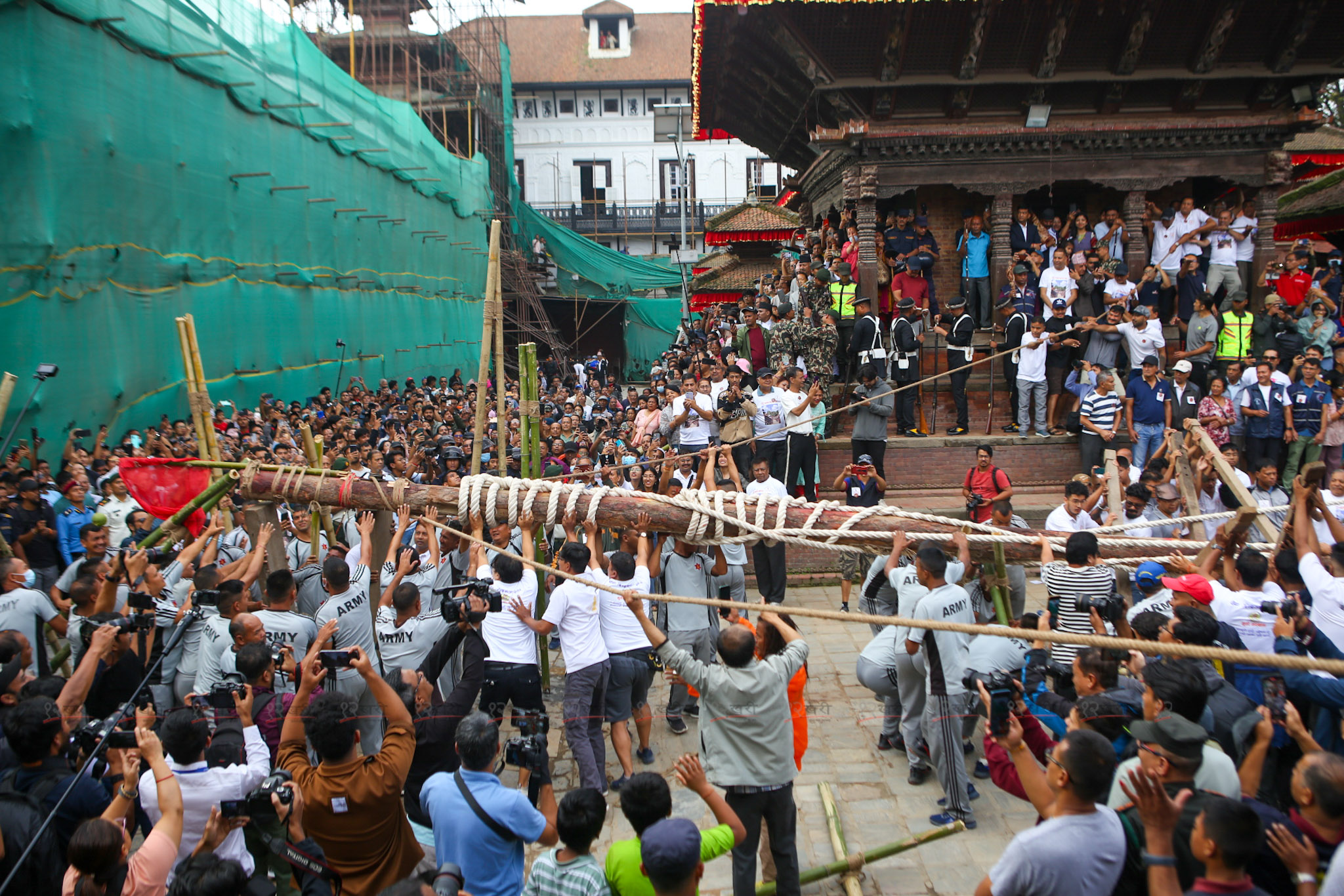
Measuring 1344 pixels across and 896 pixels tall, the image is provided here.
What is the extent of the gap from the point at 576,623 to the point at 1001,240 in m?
8.87

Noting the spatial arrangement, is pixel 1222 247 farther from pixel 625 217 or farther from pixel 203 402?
pixel 625 217

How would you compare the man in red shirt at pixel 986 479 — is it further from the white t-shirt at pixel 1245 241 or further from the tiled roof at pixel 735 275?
the tiled roof at pixel 735 275

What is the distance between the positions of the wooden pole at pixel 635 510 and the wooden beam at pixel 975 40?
7.71 metres

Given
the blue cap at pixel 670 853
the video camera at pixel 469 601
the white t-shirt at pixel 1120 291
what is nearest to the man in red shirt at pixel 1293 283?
the white t-shirt at pixel 1120 291

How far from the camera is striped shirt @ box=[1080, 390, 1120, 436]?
933cm

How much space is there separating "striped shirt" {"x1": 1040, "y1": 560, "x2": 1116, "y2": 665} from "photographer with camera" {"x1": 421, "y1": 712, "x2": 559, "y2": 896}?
3071mm

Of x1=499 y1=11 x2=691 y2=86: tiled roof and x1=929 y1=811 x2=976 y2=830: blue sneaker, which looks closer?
x1=929 y1=811 x2=976 y2=830: blue sneaker

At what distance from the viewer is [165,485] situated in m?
5.44

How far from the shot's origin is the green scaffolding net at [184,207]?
9.60m

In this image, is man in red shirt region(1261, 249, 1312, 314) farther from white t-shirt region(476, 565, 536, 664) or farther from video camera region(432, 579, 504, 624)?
video camera region(432, 579, 504, 624)

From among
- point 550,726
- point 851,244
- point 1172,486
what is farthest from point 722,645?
point 851,244

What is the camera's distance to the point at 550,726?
6.60 m

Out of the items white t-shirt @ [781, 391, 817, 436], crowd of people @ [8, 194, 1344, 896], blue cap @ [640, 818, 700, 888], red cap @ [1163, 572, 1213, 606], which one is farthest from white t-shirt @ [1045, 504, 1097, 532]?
blue cap @ [640, 818, 700, 888]

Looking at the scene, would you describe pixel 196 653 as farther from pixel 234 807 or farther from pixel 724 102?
pixel 724 102
